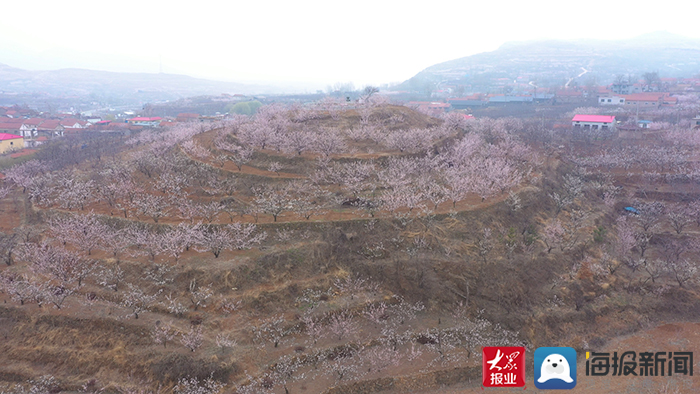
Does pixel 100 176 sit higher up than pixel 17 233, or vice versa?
pixel 100 176

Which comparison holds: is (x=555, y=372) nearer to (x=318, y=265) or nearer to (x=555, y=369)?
(x=555, y=369)

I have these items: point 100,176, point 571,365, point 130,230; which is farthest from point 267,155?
point 571,365

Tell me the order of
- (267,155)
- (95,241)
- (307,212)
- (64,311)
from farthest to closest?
1. (267,155)
2. (307,212)
3. (95,241)
4. (64,311)

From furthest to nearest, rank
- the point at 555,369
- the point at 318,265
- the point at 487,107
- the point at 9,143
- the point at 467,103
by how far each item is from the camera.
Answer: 1. the point at 467,103
2. the point at 487,107
3. the point at 9,143
4. the point at 318,265
5. the point at 555,369

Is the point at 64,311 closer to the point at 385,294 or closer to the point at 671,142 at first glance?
the point at 385,294

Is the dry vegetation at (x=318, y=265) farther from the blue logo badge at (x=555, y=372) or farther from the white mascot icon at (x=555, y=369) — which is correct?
the white mascot icon at (x=555, y=369)

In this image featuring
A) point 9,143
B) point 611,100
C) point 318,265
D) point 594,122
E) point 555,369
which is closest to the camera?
point 555,369

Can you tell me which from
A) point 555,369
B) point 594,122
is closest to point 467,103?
point 594,122
